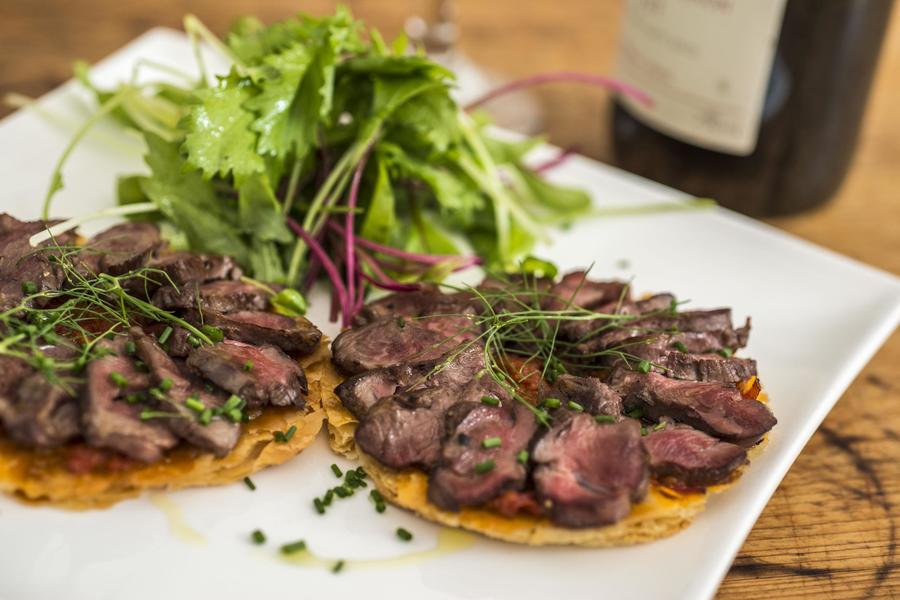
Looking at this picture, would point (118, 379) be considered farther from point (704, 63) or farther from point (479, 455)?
point (704, 63)

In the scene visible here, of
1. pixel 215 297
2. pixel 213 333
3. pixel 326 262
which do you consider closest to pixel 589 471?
pixel 213 333

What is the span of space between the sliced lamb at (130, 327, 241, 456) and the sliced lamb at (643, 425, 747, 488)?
1171mm

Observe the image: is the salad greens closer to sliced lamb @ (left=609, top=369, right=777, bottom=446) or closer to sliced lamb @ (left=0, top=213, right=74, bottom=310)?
sliced lamb @ (left=0, top=213, right=74, bottom=310)

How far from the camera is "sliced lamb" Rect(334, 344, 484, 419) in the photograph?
2830 mm

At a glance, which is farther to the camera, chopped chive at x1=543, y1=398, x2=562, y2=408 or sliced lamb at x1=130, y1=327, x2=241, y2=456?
chopped chive at x1=543, y1=398, x2=562, y2=408

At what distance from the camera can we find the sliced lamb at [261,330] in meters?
2.97

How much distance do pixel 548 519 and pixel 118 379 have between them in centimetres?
121

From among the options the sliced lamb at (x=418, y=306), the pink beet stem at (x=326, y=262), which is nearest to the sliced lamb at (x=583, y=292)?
the sliced lamb at (x=418, y=306)

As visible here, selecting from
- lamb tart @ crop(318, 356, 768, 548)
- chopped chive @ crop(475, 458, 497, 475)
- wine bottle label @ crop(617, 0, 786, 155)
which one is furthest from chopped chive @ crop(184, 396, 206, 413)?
wine bottle label @ crop(617, 0, 786, 155)

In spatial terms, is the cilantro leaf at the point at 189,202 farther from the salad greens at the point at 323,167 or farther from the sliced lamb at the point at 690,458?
A: the sliced lamb at the point at 690,458

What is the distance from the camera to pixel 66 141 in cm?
412

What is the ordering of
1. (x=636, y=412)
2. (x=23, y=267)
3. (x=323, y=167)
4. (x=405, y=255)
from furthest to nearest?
(x=323, y=167)
(x=405, y=255)
(x=23, y=267)
(x=636, y=412)

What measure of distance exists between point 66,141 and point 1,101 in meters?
1.06

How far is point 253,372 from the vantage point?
110 inches
